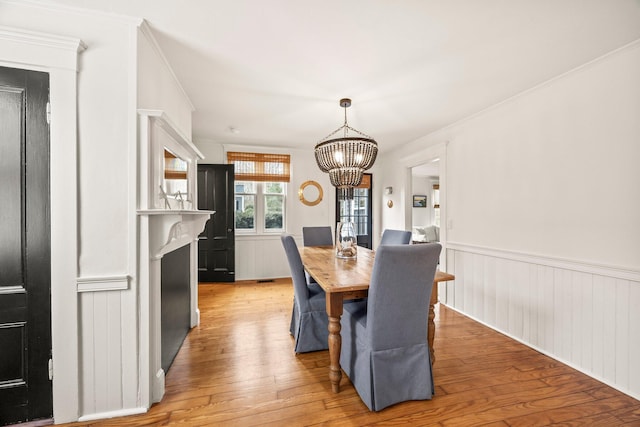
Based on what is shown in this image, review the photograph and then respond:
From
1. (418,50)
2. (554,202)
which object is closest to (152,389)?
(418,50)

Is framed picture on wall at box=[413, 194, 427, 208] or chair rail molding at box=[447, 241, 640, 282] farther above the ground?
framed picture on wall at box=[413, 194, 427, 208]

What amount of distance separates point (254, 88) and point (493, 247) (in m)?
2.96

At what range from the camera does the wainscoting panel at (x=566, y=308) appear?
1825mm

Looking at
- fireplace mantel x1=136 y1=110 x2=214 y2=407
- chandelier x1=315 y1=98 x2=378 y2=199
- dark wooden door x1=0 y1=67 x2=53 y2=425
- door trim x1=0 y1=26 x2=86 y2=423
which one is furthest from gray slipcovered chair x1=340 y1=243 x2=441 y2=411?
dark wooden door x1=0 y1=67 x2=53 y2=425

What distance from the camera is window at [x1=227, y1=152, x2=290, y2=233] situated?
4.61 metres

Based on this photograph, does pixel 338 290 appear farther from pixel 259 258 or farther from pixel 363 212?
pixel 363 212

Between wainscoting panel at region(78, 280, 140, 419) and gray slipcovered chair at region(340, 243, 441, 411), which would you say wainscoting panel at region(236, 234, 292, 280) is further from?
gray slipcovered chair at region(340, 243, 441, 411)

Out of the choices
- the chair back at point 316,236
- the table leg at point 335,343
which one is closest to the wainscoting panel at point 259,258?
the chair back at point 316,236

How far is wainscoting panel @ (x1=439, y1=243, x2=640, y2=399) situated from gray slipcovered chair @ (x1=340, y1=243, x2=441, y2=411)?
136cm

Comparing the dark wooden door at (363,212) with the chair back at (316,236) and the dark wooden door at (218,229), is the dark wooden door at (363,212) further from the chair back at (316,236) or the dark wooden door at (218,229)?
the dark wooden door at (218,229)

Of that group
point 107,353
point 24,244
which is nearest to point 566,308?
point 107,353

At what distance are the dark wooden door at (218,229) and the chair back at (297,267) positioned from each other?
2.49m

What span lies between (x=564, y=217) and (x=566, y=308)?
0.75m

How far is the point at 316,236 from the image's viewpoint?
3.78 meters
